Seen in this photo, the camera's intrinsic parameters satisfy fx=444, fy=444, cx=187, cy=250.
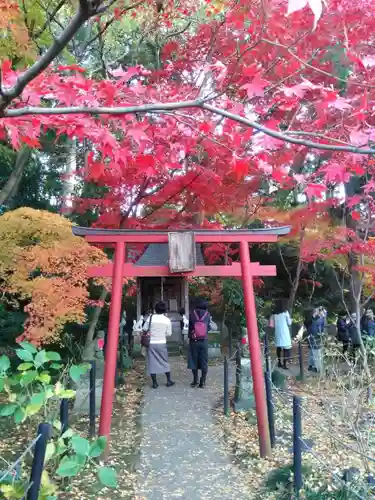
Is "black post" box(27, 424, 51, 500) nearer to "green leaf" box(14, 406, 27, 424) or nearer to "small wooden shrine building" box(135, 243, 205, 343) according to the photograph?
"green leaf" box(14, 406, 27, 424)

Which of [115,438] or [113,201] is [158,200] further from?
[115,438]

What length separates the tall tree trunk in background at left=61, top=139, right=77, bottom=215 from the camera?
32.2 feet

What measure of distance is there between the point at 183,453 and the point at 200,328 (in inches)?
115

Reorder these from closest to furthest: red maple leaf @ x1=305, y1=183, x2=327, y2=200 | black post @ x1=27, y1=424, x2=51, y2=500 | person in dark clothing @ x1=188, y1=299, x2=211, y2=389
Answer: black post @ x1=27, y1=424, x2=51, y2=500 → red maple leaf @ x1=305, y1=183, x2=327, y2=200 → person in dark clothing @ x1=188, y1=299, x2=211, y2=389

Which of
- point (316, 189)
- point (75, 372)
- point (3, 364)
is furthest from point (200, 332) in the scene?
point (3, 364)

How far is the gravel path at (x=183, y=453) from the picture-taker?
4.30 metres

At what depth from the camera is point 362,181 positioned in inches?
382

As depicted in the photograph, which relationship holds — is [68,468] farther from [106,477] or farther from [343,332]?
[343,332]

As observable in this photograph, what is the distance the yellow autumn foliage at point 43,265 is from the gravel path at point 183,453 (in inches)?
81.2

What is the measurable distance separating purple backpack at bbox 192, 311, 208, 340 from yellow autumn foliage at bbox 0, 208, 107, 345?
2.17m

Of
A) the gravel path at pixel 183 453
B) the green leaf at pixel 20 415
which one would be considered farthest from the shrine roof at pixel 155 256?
the green leaf at pixel 20 415

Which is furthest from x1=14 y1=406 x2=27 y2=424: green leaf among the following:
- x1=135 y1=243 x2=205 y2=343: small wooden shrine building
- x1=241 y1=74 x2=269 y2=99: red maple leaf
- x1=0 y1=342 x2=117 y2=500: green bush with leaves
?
x1=135 y1=243 x2=205 y2=343: small wooden shrine building

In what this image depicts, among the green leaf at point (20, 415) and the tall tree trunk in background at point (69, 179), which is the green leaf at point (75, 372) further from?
the tall tree trunk in background at point (69, 179)

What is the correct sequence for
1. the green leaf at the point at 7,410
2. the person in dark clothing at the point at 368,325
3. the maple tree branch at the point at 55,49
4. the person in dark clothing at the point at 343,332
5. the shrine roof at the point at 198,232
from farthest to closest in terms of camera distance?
1. the person in dark clothing at the point at 343,332
2. the person in dark clothing at the point at 368,325
3. the shrine roof at the point at 198,232
4. the green leaf at the point at 7,410
5. the maple tree branch at the point at 55,49
